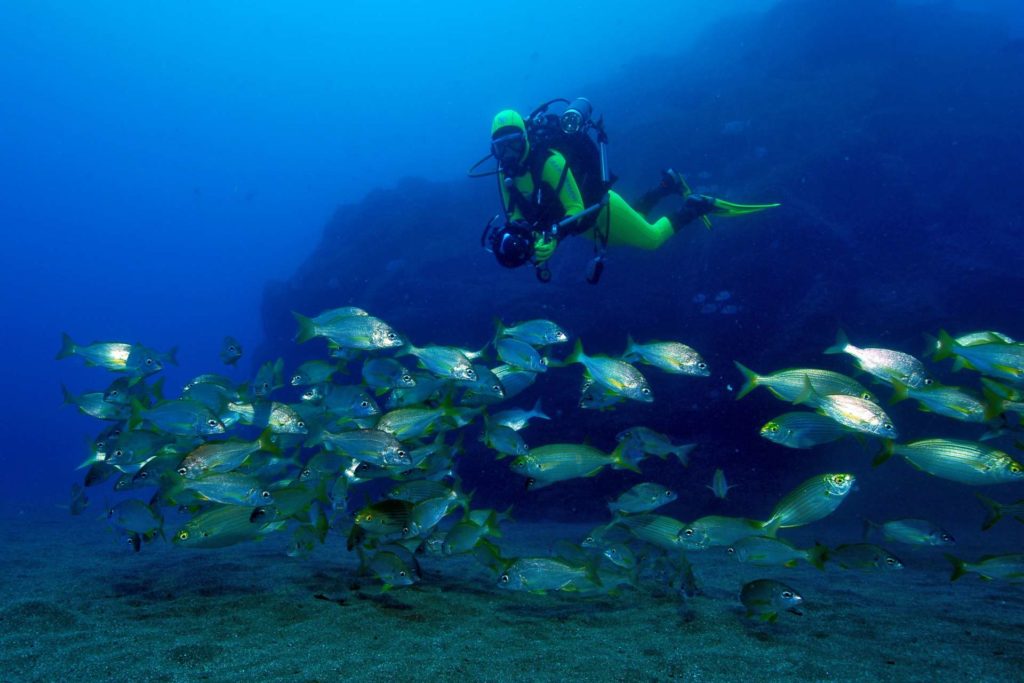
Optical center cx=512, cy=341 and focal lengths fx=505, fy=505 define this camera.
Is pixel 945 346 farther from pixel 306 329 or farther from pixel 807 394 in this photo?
pixel 306 329

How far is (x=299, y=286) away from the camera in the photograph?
23062 millimetres

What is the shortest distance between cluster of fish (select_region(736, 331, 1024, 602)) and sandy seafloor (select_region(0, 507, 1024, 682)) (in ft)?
2.34

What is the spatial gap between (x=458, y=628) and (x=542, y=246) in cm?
438

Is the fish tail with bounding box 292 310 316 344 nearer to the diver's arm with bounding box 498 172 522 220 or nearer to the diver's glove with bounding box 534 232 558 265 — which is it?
the diver's glove with bounding box 534 232 558 265

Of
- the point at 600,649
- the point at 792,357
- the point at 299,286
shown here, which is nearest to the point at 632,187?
the point at 792,357

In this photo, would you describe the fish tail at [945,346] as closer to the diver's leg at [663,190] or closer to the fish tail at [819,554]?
the fish tail at [819,554]

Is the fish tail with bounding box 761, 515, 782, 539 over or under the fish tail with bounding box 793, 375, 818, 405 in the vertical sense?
under

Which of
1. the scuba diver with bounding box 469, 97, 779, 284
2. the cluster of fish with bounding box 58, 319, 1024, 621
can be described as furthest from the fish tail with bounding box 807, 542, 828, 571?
the scuba diver with bounding box 469, 97, 779, 284

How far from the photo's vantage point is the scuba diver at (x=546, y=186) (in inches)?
255

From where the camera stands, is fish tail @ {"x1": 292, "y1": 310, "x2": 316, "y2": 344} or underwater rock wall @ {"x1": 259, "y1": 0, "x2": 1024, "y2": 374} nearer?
fish tail @ {"x1": 292, "y1": 310, "x2": 316, "y2": 344}

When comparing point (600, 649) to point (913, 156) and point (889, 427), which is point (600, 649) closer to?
point (889, 427)

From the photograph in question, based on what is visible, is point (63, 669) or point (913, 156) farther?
point (913, 156)

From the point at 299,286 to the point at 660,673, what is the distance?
22.9 meters

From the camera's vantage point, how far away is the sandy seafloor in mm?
3359
